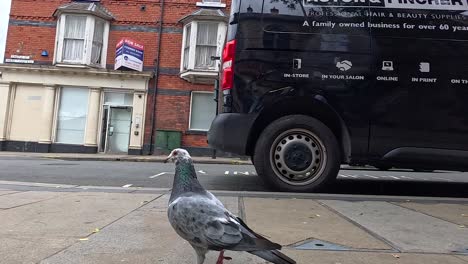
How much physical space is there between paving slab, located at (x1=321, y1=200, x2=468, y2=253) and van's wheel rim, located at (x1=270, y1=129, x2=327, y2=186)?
71 cm


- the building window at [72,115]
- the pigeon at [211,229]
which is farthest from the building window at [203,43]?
the pigeon at [211,229]

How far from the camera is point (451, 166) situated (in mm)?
5922

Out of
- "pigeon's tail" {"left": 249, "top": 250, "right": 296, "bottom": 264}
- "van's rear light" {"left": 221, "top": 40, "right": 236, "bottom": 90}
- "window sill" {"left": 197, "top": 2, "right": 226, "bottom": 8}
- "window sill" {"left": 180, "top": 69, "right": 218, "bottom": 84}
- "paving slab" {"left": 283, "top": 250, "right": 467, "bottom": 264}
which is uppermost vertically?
"window sill" {"left": 197, "top": 2, "right": 226, "bottom": 8}

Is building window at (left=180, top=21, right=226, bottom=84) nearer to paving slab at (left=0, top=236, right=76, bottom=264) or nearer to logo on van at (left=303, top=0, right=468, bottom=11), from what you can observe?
logo on van at (left=303, top=0, right=468, bottom=11)

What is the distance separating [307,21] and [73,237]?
163 inches

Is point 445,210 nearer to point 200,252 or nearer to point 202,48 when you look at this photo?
point 200,252

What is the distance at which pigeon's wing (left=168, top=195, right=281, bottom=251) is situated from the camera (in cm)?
241

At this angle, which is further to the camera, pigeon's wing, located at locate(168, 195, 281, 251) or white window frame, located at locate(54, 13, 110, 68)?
white window frame, located at locate(54, 13, 110, 68)

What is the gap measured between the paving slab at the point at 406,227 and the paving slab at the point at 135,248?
1381 millimetres

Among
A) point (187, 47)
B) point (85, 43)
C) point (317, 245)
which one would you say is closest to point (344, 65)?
point (317, 245)

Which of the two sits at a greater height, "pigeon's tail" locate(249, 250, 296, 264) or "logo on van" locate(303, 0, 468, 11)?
"logo on van" locate(303, 0, 468, 11)

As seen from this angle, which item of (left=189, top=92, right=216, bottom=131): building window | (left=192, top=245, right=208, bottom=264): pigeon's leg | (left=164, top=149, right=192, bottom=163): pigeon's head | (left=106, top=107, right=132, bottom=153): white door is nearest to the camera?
(left=192, top=245, right=208, bottom=264): pigeon's leg

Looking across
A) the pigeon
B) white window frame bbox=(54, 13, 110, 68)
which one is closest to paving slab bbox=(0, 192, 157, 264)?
the pigeon

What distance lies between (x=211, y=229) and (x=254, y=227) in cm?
166
